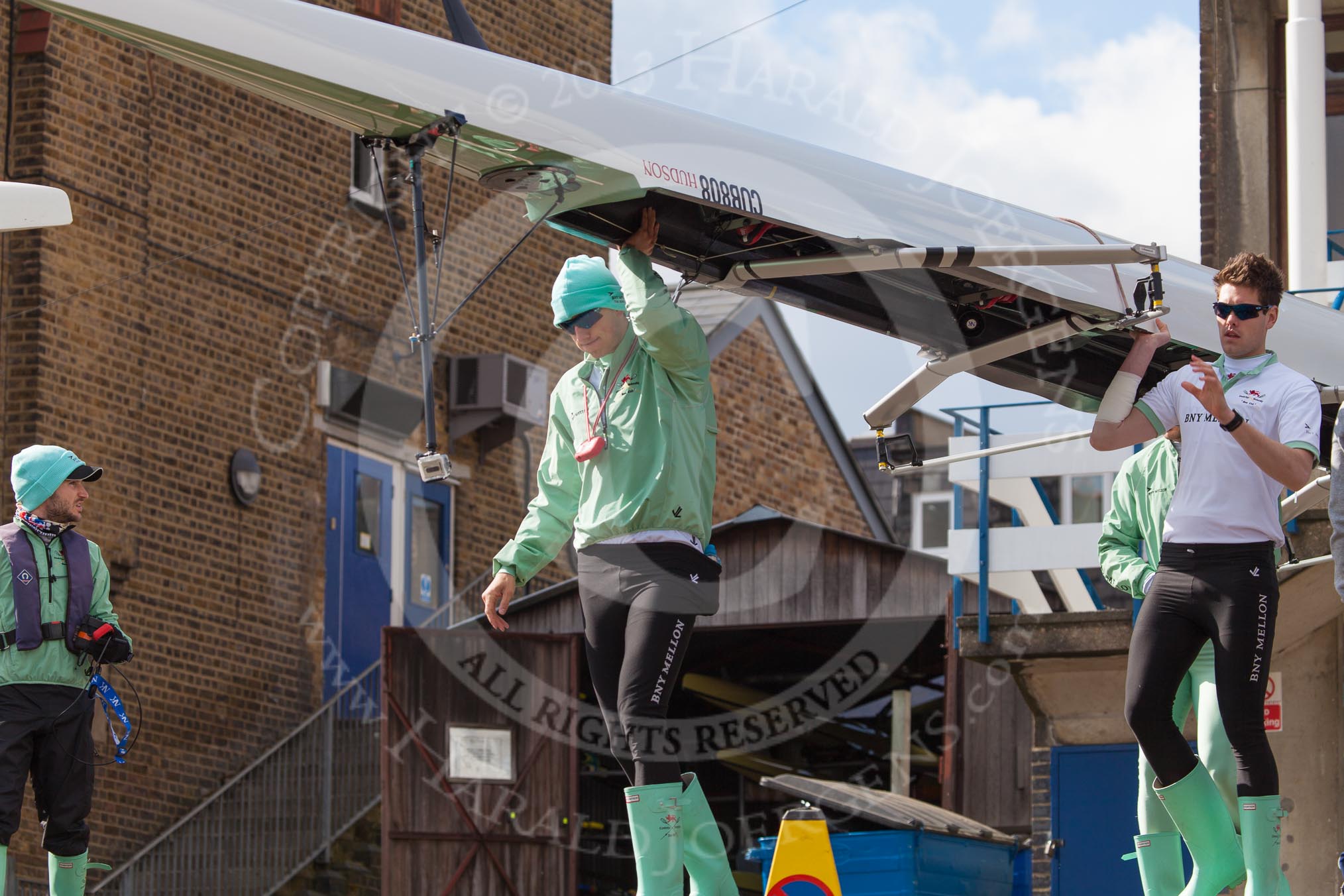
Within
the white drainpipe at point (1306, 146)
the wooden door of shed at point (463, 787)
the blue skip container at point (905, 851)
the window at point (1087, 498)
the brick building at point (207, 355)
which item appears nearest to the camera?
the blue skip container at point (905, 851)

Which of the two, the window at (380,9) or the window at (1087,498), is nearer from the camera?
the window at (380,9)

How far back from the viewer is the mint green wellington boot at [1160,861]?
7.16 metres

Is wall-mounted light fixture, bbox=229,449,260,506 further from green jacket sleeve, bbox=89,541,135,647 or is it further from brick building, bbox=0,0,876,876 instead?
green jacket sleeve, bbox=89,541,135,647

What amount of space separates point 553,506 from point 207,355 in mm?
11774

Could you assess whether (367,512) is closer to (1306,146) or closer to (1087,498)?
(1306,146)

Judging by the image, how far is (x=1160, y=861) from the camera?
720 centimetres

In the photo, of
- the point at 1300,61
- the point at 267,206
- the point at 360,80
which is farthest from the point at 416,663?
the point at 360,80

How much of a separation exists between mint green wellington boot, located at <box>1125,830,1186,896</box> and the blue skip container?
5.18 meters

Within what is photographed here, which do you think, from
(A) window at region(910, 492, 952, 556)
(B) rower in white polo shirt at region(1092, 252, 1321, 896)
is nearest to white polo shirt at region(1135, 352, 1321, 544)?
(B) rower in white polo shirt at region(1092, 252, 1321, 896)

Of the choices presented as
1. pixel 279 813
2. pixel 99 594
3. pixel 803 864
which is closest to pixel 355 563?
pixel 279 813

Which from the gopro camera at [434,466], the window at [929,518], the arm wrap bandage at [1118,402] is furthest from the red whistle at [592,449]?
the window at [929,518]

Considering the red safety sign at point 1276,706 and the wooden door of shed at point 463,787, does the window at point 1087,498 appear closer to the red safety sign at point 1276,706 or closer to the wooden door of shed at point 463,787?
the wooden door of shed at point 463,787

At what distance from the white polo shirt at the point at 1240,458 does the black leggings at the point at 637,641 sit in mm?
1641

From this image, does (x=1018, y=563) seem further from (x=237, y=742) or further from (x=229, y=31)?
(x=237, y=742)
